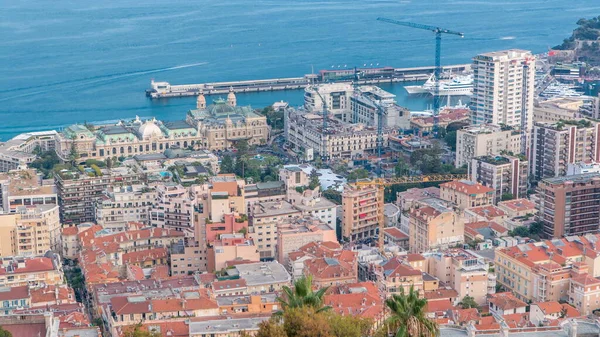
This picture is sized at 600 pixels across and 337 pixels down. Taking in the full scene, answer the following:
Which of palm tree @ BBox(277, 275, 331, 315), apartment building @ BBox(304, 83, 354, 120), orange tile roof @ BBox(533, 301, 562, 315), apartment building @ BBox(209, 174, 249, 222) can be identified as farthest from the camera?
apartment building @ BBox(304, 83, 354, 120)

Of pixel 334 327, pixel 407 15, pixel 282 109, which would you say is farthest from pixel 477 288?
pixel 407 15

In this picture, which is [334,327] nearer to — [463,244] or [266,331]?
[266,331]

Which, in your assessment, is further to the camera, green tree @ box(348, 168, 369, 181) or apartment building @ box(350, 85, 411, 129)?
apartment building @ box(350, 85, 411, 129)

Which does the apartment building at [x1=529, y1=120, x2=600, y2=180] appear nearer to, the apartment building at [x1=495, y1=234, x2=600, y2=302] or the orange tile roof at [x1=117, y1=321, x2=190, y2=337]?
the apartment building at [x1=495, y1=234, x2=600, y2=302]

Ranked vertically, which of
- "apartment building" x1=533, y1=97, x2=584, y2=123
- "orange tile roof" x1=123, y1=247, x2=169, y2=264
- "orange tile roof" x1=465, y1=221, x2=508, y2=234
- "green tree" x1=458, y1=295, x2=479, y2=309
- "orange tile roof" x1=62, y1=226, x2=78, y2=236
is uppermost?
"apartment building" x1=533, y1=97, x2=584, y2=123

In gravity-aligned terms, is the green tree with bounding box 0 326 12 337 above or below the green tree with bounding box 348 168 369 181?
above

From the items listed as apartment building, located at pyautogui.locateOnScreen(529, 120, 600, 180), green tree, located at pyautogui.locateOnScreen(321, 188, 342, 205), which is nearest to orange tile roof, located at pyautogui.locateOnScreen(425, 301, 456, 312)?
green tree, located at pyautogui.locateOnScreen(321, 188, 342, 205)
